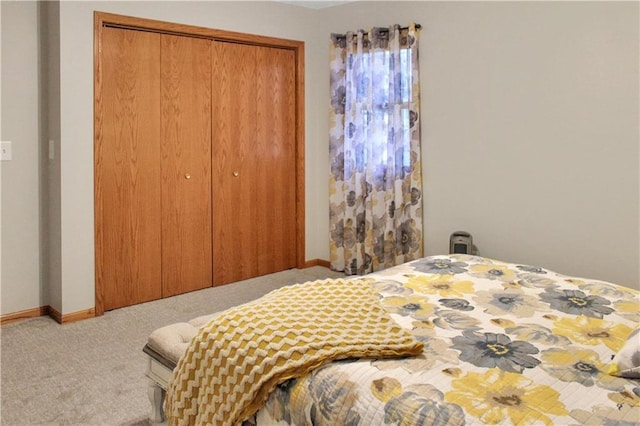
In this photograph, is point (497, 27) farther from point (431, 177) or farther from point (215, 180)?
point (215, 180)

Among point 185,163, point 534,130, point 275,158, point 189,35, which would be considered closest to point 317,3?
point 189,35

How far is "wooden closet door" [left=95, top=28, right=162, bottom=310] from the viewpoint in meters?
3.73

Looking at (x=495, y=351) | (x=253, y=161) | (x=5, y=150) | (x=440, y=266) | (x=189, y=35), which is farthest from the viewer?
(x=253, y=161)

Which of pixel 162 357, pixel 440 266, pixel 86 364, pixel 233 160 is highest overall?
pixel 233 160

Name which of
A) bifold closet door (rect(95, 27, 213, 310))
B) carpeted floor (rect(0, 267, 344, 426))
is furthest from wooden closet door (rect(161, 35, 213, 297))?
carpeted floor (rect(0, 267, 344, 426))

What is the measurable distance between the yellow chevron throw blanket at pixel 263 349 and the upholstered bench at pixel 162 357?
153 mm

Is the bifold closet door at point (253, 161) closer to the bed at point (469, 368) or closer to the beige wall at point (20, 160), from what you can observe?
the beige wall at point (20, 160)

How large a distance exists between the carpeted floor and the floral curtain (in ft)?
3.71

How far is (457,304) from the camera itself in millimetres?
2061

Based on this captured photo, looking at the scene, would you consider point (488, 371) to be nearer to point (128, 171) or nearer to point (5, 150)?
point (128, 171)

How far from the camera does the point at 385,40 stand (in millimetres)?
4430

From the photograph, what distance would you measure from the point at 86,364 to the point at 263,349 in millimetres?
1810

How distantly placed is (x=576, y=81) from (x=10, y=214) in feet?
12.6

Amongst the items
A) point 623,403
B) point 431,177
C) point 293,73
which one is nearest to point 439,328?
point 623,403
